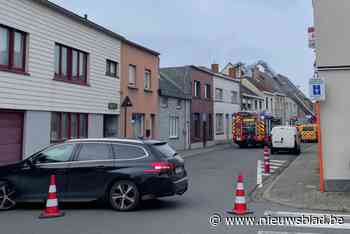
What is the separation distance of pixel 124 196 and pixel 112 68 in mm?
13614

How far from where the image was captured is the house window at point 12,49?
46.0 feet

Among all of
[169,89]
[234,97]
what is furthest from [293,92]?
[169,89]

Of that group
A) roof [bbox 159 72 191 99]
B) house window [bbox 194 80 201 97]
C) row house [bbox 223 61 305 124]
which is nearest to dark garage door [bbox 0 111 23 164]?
roof [bbox 159 72 191 99]

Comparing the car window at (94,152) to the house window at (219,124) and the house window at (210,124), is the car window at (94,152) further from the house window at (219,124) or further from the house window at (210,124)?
the house window at (219,124)

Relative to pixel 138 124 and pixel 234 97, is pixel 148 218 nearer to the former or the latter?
pixel 138 124

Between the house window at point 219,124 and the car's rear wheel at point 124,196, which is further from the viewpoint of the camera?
the house window at point 219,124

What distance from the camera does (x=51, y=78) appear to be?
16422mm

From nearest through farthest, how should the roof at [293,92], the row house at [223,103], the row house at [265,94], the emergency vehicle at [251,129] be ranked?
the emergency vehicle at [251,129], the row house at [223,103], the row house at [265,94], the roof at [293,92]

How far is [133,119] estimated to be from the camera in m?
23.0

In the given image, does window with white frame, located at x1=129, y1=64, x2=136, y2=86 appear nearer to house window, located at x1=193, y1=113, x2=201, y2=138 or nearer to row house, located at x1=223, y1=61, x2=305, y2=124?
house window, located at x1=193, y1=113, x2=201, y2=138

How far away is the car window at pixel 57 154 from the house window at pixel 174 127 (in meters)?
19.3

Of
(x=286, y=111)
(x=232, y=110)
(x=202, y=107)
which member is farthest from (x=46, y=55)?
(x=286, y=111)

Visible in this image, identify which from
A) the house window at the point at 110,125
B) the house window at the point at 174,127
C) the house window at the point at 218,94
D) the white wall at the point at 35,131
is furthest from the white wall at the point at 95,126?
the house window at the point at 218,94


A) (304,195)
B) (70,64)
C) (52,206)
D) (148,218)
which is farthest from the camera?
(70,64)
